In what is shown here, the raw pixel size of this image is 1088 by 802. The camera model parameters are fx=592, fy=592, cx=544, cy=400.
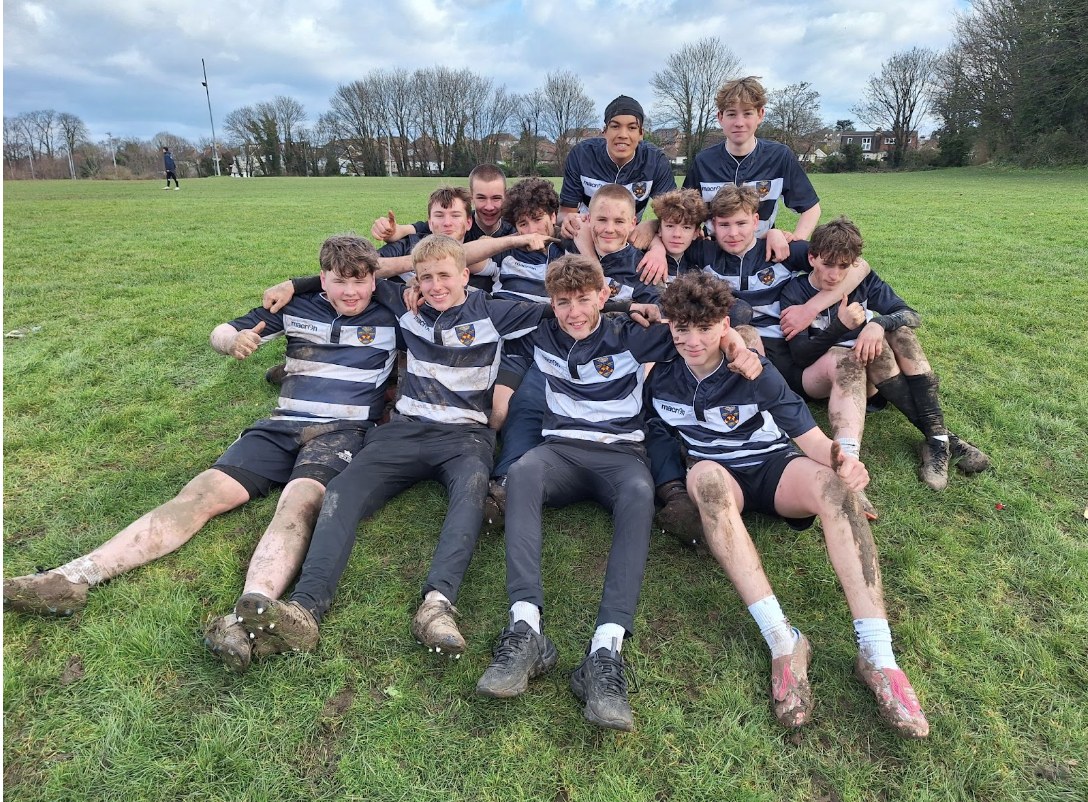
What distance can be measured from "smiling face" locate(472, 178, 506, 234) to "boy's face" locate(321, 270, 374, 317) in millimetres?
1567

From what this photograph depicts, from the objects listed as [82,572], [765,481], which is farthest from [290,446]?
[765,481]

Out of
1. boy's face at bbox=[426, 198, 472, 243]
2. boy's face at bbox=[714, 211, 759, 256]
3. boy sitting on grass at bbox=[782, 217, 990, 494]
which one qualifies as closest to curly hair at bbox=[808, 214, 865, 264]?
boy sitting on grass at bbox=[782, 217, 990, 494]

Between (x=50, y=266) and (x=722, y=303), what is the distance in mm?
10702

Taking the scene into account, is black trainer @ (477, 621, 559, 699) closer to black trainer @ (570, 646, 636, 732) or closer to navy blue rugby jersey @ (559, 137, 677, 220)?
black trainer @ (570, 646, 636, 732)

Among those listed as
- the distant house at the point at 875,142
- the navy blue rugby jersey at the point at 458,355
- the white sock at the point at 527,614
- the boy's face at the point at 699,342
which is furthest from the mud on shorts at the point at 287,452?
the distant house at the point at 875,142

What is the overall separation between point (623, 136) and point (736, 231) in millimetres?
1405

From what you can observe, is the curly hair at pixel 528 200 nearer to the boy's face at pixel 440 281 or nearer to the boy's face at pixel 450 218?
the boy's face at pixel 450 218

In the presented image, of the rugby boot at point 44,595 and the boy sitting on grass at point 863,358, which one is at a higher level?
the boy sitting on grass at point 863,358

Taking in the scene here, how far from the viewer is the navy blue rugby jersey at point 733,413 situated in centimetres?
312

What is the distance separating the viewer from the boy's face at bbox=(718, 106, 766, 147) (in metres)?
4.63

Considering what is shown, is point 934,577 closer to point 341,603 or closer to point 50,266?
point 341,603

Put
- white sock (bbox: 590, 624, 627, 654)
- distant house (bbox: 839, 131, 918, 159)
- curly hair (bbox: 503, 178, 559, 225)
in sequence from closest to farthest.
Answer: white sock (bbox: 590, 624, 627, 654)
curly hair (bbox: 503, 178, 559, 225)
distant house (bbox: 839, 131, 918, 159)

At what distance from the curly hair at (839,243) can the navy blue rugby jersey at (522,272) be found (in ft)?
6.36

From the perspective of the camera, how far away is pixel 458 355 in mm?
3801
